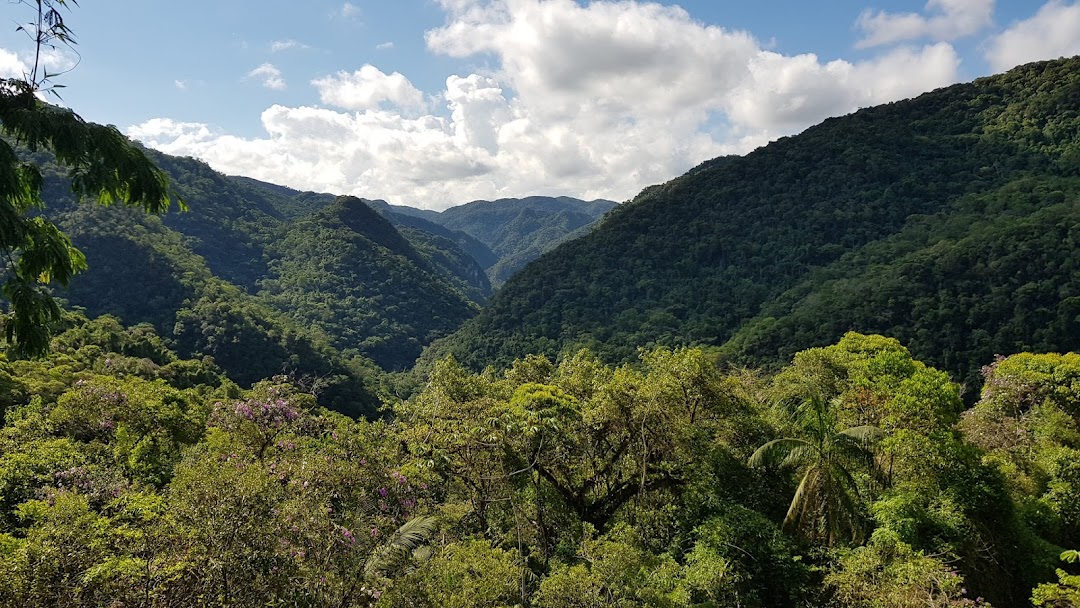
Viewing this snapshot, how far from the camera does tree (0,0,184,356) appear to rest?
141 inches

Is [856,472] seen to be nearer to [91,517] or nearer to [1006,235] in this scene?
[91,517]

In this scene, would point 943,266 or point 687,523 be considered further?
point 943,266

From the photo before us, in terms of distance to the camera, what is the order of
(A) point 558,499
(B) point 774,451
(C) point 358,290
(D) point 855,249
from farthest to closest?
(C) point 358,290
(D) point 855,249
(A) point 558,499
(B) point 774,451

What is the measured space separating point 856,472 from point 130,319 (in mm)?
95906

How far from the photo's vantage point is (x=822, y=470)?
10727 millimetres

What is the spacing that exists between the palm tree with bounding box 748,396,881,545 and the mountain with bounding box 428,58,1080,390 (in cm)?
5041

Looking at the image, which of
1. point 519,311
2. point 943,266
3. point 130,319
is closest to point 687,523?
point 943,266

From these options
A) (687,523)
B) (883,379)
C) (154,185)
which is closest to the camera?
(154,185)

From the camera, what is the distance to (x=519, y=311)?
112500mm

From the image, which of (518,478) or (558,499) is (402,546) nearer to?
(518,478)

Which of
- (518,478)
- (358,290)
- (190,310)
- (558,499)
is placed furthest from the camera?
(358,290)

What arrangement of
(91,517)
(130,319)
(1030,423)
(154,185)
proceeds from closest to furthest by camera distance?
(154,185) < (91,517) < (1030,423) < (130,319)

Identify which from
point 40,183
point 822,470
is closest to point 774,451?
point 822,470

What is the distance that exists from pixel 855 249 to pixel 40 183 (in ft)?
361
